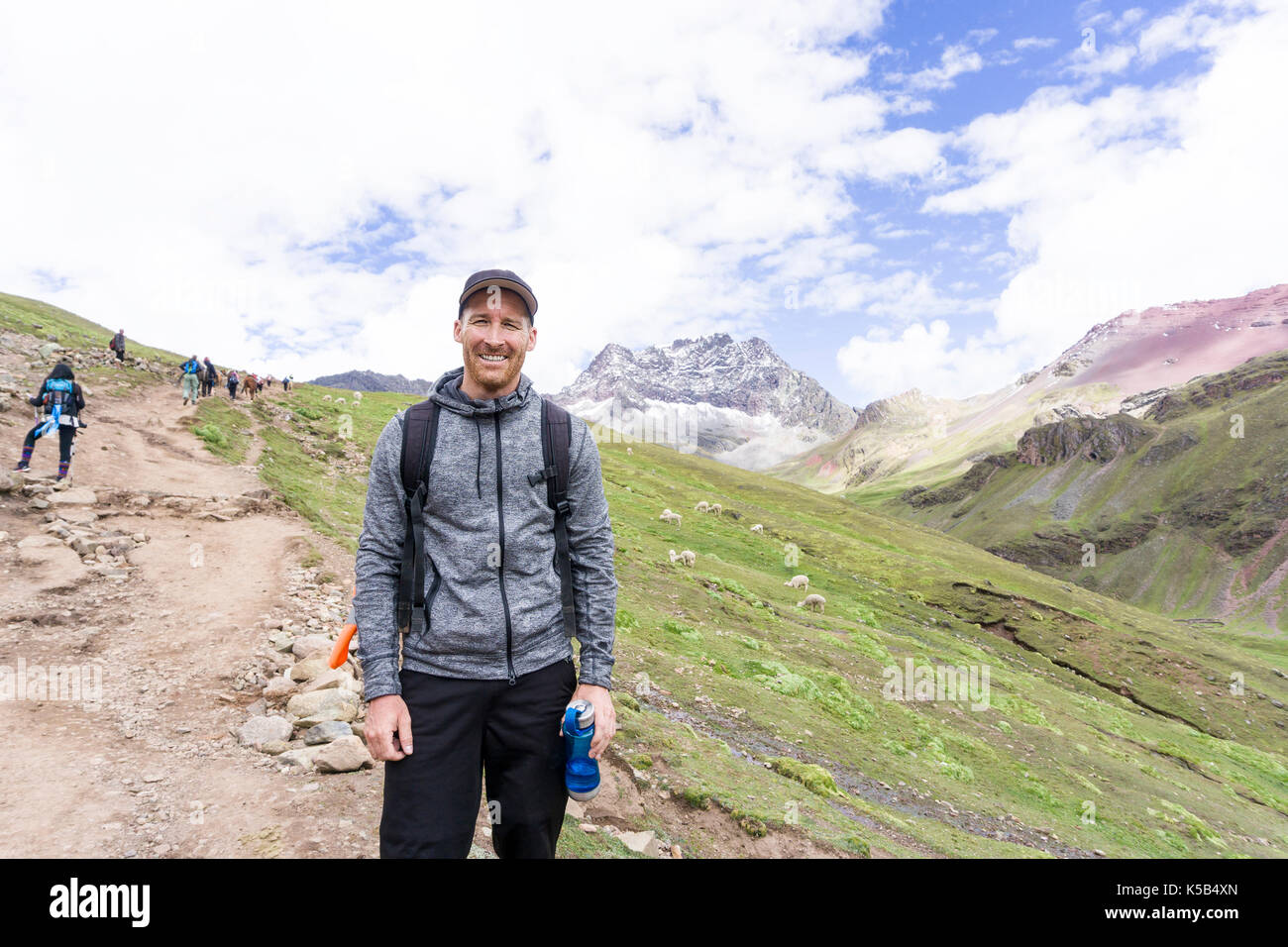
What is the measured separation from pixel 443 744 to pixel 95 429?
1169 inches

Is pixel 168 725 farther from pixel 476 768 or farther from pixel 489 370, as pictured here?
pixel 489 370

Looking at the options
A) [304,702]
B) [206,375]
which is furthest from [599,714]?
[206,375]

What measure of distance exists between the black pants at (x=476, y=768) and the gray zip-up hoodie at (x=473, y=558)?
15 cm

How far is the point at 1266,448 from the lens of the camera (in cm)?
16250

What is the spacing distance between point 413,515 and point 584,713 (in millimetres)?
1781

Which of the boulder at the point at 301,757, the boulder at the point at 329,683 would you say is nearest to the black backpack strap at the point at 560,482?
the boulder at the point at 301,757

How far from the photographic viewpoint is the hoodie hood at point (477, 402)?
13.8 ft

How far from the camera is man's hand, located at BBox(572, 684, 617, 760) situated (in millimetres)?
4148

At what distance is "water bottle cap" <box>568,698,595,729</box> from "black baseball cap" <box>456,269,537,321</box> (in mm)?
2917

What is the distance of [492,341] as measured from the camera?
163 inches

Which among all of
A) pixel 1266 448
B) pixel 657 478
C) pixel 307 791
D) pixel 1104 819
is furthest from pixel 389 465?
pixel 1266 448

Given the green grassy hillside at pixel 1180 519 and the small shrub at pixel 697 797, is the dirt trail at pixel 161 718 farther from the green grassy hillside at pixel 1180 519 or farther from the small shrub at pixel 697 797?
the green grassy hillside at pixel 1180 519

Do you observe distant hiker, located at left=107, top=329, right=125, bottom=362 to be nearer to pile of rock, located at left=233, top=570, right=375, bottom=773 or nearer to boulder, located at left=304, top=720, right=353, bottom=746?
pile of rock, located at left=233, top=570, right=375, bottom=773

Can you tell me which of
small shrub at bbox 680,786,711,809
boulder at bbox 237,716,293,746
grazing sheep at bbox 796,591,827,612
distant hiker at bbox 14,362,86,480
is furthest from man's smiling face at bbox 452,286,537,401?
grazing sheep at bbox 796,591,827,612
